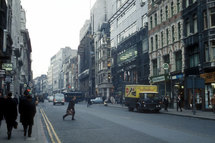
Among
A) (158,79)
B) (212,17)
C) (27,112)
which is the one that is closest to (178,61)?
(158,79)

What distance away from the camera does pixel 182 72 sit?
1453 inches

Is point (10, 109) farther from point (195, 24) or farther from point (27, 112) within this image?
point (195, 24)

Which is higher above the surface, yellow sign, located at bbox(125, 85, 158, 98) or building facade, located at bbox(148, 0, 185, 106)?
building facade, located at bbox(148, 0, 185, 106)

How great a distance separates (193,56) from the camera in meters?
35.0

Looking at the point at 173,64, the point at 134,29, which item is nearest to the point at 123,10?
the point at 134,29

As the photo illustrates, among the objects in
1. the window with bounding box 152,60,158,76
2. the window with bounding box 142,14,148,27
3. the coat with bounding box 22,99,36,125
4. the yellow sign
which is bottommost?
the coat with bounding box 22,99,36,125

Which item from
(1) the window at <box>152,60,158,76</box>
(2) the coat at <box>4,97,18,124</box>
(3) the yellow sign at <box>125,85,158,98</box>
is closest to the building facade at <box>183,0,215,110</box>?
(3) the yellow sign at <box>125,85,158,98</box>

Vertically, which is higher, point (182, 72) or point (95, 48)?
point (95, 48)

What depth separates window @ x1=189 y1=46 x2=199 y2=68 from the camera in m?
34.2

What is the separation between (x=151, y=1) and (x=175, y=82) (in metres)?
15.5

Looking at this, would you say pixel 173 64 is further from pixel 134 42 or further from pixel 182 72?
pixel 134 42

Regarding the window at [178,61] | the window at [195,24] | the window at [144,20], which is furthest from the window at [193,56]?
the window at [144,20]

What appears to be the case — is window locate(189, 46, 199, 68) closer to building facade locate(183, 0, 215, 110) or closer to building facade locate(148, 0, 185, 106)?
building facade locate(183, 0, 215, 110)

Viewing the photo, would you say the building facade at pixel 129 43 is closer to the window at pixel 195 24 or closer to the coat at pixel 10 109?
the window at pixel 195 24
